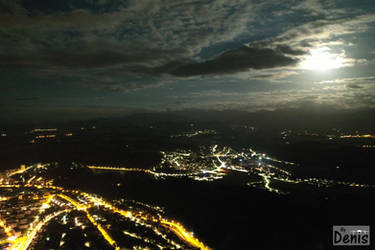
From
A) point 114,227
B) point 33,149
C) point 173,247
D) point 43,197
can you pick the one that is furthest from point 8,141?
point 173,247

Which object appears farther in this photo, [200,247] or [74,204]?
[74,204]

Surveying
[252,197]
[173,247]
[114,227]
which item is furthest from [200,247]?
[252,197]

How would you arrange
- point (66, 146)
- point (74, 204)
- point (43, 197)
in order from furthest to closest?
point (66, 146)
point (43, 197)
point (74, 204)

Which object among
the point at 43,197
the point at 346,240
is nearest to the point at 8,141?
the point at 43,197

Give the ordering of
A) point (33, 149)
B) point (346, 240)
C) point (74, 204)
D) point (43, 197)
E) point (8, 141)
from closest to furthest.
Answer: point (346, 240)
point (74, 204)
point (43, 197)
point (33, 149)
point (8, 141)

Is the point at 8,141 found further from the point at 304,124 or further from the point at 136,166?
the point at 304,124

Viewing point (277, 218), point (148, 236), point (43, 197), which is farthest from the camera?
point (43, 197)

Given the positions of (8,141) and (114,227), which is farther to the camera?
(8,141)

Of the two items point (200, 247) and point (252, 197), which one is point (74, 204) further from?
point (252, 197)

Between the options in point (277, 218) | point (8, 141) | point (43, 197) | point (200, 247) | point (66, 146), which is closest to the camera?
point (200, 247)
